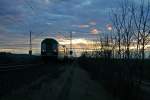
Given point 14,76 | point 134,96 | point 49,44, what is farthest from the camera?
point 49,44

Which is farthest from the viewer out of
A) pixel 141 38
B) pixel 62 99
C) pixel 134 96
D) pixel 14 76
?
pixel 14 76

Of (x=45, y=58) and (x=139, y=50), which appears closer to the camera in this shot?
(x=139, y=50)

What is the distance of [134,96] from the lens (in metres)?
13.8

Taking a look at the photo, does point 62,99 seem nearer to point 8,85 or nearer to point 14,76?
point 8,85

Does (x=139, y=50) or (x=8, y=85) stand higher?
(x=139, y=50)

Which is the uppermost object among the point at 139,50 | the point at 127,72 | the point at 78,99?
the point at 139,50

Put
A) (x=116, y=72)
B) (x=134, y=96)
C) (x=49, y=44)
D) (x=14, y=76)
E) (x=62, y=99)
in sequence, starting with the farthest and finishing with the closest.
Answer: (x=49, y=44)
(x=14, y=76)
(x=116, y=72)
(x=62, y=99)
(x=134, y=96)

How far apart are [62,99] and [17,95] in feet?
7.70

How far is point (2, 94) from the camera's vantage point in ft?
55.4

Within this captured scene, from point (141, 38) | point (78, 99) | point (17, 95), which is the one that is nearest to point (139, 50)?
point (141, 38)

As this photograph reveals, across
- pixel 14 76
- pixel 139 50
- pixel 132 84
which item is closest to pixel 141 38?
pixel 139 50

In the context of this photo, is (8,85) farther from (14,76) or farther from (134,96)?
(134,96)

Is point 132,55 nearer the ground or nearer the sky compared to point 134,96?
nearer the sky

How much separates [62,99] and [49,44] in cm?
3697
